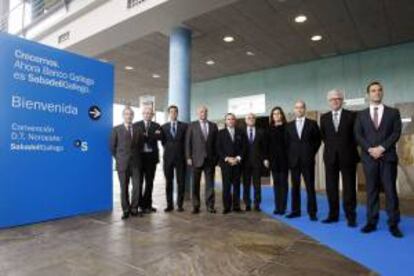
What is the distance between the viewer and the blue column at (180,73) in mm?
6938

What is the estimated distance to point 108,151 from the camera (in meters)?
5.54

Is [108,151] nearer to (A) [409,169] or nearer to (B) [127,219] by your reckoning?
(B) [127,219]

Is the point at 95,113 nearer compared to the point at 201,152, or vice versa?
the point at 201,152

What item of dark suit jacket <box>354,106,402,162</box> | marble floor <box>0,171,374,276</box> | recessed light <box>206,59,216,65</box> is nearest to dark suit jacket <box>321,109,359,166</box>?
dark suit jacket <box>354,106,402,162</box>

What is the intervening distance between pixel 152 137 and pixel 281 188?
2.11 metres

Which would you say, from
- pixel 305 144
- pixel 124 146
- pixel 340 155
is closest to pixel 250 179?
pixel 305 144

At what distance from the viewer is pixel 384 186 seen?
3836 millimetres

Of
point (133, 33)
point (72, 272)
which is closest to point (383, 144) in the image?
point (72, 272)

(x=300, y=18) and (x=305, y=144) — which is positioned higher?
(x=300, y=18)

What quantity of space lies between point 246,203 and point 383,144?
2.32 metres

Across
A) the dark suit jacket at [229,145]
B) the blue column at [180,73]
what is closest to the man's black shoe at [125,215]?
the dark suit jacket at [229,145]

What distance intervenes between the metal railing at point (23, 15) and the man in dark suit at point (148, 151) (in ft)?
20.7

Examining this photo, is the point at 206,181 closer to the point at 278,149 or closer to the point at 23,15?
the point at 278,149

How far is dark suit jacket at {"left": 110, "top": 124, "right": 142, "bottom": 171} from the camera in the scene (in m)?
4.86
